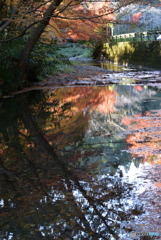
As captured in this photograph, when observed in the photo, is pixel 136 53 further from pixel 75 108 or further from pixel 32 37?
pixel 75 108

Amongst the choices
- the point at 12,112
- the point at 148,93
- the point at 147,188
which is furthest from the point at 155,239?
the point at 148,93

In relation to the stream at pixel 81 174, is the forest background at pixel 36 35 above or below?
above

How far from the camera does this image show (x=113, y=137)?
760 cm

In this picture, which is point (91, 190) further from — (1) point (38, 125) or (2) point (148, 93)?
(2) point (148, 93)

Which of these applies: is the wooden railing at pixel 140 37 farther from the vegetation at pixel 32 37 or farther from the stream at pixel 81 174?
the stream at pixel 81 174

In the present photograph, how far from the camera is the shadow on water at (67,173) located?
3.84 metres

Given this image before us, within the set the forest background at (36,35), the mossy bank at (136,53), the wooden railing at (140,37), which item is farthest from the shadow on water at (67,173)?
the wooden railing at (140,37)

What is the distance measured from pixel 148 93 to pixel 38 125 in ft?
20.0

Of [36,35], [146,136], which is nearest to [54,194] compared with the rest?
[146,136]

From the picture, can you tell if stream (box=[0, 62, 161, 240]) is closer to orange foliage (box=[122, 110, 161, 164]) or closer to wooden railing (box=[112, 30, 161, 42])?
orange foliage (box=[122, 110, 161, 164])

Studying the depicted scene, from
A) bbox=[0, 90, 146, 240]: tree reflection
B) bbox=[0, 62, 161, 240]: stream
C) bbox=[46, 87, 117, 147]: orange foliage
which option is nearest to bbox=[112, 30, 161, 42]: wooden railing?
bbox=[46, 87, 117, 147]: orange foliage

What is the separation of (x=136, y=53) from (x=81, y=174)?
26.5 metres

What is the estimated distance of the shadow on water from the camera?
384 centimetres

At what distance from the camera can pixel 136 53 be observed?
31.1m
